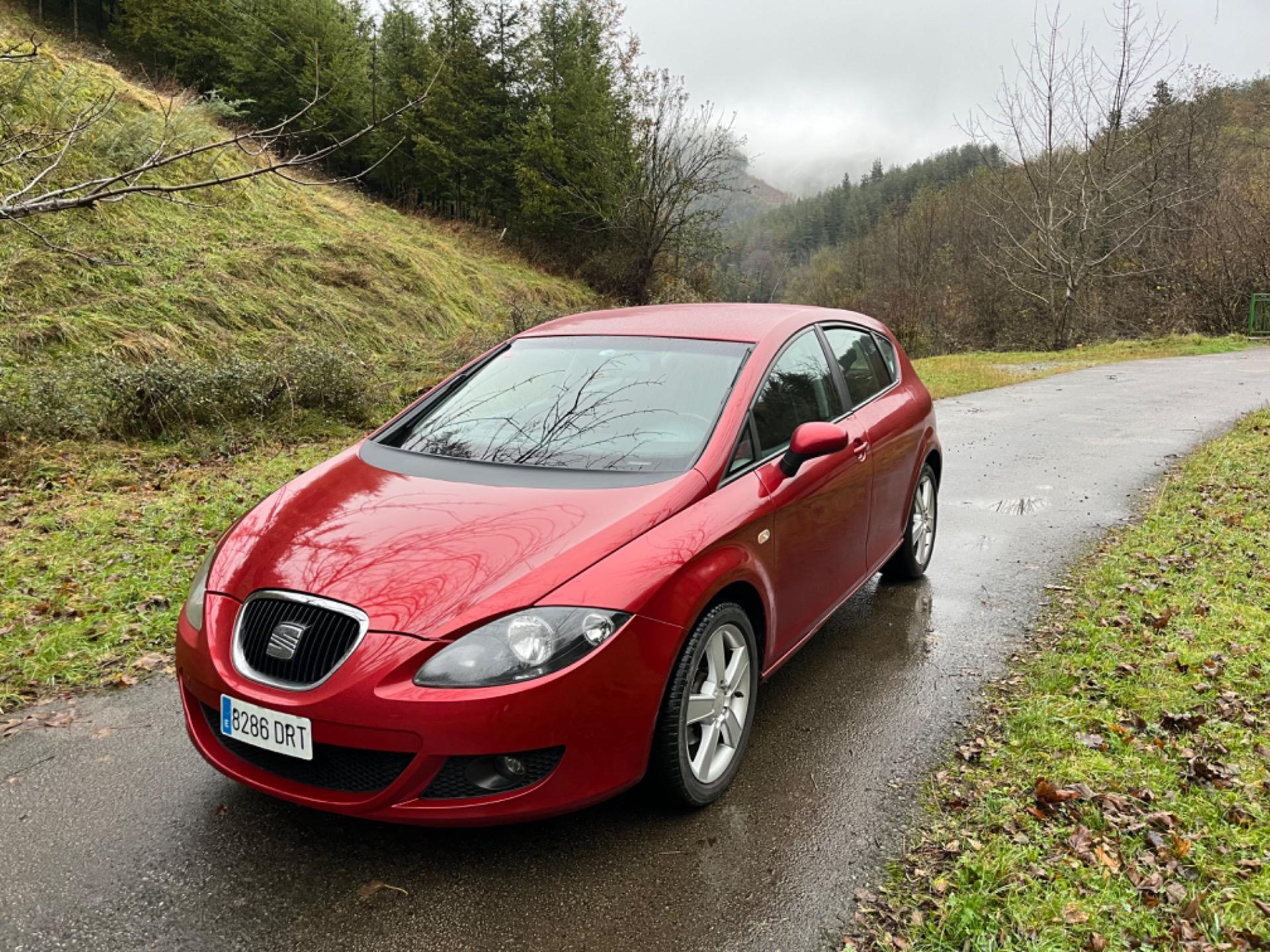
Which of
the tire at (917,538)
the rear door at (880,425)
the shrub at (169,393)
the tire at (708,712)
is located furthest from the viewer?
the shrub at (169,393)

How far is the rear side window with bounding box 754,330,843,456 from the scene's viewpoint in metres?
3.38

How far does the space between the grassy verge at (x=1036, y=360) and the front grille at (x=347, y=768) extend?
12.5 meters

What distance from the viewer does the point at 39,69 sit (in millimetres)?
13352

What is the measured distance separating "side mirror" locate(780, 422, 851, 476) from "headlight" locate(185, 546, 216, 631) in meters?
2.10

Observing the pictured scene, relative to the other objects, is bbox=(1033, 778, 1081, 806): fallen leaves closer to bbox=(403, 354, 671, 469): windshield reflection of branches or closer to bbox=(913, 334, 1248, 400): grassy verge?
bbox=(403, 354, 671, 469): windshield reflection of branches

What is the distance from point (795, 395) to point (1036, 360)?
19.8m

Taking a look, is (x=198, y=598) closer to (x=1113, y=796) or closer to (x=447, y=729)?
(x=447, y=729)

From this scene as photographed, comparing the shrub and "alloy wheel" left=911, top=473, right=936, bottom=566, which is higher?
the shrub

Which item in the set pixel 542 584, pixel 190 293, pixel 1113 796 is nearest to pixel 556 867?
pixel 542 584

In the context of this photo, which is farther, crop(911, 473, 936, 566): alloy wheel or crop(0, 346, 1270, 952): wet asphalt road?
crop(911, 473, 936, 566): alloy wheel

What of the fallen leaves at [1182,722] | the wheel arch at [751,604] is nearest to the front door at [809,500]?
the wheel arch at [751,604]

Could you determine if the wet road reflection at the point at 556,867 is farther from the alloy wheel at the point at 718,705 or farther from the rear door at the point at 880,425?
the rear door at the point at 880,425

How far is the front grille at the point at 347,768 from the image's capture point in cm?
227

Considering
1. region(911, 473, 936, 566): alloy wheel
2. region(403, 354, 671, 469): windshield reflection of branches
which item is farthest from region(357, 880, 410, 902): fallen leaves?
region(911, 473, 936, 566): alloy wheel
